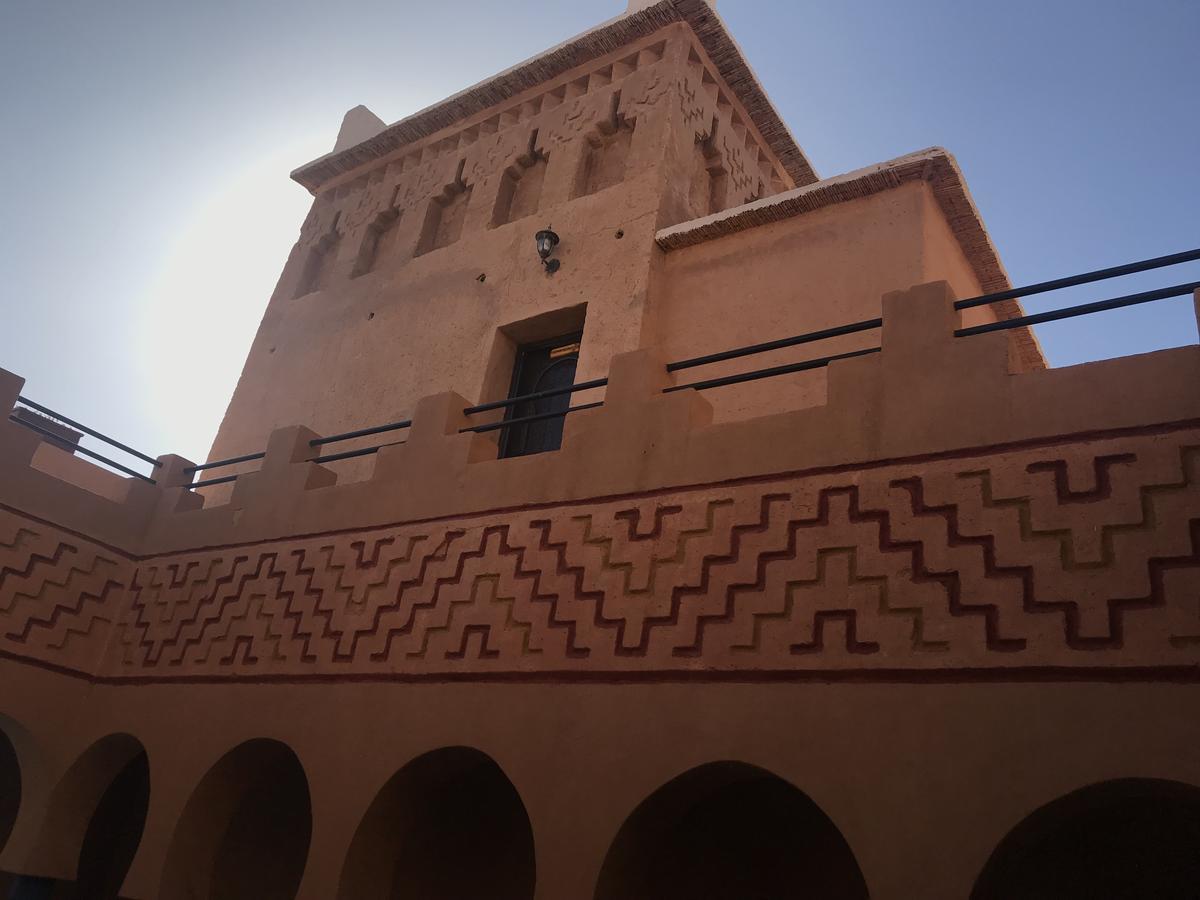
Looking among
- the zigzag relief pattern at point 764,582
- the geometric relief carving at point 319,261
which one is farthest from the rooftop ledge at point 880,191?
the geometric relief carving at point 319,261

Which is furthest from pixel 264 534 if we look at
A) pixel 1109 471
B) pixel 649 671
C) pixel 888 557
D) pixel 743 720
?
pixel 1109 471

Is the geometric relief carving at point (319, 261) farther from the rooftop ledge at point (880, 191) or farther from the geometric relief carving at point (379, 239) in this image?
the rooftop ledge at point (880, 191)

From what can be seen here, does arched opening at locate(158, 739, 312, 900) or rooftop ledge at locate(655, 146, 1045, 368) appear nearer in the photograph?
arched opening at locate(158, 739, 312, 900)

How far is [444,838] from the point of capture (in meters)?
5.33

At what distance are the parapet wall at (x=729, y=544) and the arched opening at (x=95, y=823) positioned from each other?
595 millimetres

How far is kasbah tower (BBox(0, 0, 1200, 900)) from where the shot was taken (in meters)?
3.40

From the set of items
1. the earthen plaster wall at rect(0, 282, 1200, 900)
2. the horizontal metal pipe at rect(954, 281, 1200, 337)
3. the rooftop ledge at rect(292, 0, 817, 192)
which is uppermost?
the rooftop ledge at rect(292, 0, 817, 192)

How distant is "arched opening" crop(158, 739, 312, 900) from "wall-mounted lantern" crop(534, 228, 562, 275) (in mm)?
4327

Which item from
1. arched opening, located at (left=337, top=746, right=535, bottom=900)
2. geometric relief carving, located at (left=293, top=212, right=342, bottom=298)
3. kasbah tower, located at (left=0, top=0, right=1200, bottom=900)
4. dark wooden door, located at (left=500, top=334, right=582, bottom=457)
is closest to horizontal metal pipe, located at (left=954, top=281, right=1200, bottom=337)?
kasbah tower, located at (left=0, top=0, right=1200, bottom=900)

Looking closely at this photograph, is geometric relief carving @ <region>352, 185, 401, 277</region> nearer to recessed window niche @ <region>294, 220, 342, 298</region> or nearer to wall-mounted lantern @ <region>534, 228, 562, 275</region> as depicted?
recessed window niche @ <region>294, 220, 342, 298</region>

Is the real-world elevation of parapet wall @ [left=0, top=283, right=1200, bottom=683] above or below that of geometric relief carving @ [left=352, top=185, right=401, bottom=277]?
below

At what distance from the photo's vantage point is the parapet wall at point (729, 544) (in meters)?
3.44

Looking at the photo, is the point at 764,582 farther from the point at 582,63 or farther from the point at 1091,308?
the point at 582,63

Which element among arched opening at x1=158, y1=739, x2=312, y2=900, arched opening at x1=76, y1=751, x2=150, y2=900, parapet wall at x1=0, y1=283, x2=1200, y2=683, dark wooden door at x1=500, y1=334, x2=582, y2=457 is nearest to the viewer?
parapet wall at x1=0, y1=283, x2=1200, y2=683
